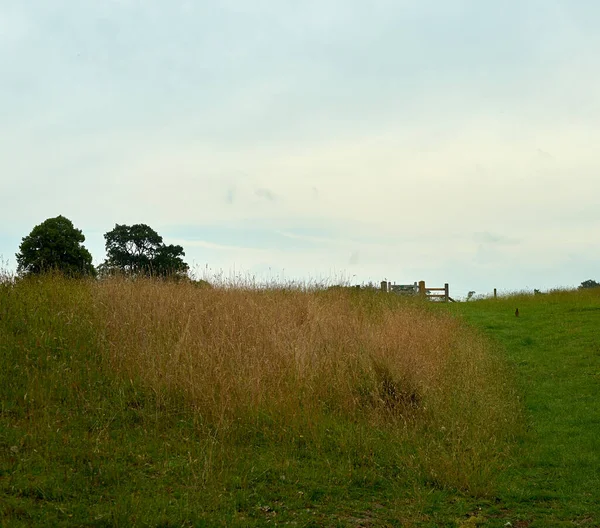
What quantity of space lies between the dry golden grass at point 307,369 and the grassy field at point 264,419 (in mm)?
39

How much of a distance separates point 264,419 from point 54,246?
51.0 feet

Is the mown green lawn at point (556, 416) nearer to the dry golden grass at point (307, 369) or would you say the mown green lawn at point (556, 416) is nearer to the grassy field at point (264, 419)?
the grassy field at point (264, 419)

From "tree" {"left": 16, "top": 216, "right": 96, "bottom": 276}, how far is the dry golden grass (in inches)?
349

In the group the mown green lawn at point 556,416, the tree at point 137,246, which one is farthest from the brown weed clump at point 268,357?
the tree at point 137,246

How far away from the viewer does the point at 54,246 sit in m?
21.7

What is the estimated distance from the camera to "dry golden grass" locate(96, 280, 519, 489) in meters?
8.84

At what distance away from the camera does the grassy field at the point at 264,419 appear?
653 cm

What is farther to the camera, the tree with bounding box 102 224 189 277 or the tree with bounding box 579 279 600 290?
the tree with bounding box 579 279 600 290

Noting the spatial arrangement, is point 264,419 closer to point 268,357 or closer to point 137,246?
point 268,357

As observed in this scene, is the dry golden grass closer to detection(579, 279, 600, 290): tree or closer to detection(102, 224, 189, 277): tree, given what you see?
detection(102, 224, 189, 277): tree

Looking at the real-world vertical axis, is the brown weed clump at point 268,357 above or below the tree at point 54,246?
below

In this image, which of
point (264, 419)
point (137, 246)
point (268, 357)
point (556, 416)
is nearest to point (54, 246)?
point (137, 246)

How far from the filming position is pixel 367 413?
9375 millimetres

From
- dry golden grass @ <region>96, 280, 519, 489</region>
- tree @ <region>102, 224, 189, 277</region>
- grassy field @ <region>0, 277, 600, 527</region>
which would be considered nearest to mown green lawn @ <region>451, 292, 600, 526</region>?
grassy field @ <region>0, 277, 600, 527</region>
